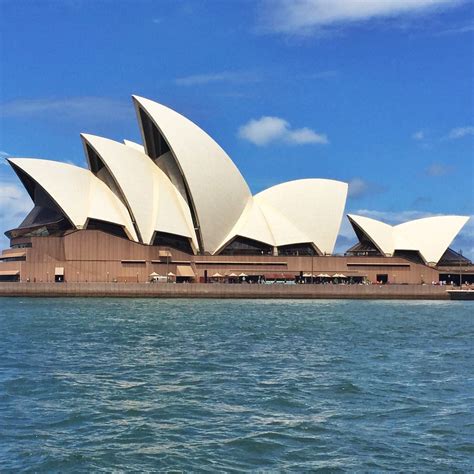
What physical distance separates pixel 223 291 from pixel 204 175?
10.3 metres

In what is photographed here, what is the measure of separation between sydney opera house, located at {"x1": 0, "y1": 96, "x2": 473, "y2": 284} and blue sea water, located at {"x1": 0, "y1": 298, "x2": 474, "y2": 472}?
1391 inches

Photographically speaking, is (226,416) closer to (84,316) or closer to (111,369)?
(111,369)

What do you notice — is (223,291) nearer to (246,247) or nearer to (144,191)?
(246,247)

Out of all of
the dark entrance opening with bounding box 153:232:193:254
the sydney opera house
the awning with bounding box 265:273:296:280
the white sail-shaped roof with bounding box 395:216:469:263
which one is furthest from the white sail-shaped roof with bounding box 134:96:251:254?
the white sail-shaped roof with bounding box 395:216:469:263

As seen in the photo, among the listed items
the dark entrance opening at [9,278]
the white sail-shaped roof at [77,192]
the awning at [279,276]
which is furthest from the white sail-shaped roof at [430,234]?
the dark entrance opening at [9,278]

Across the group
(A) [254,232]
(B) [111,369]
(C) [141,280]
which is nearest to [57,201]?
(C) [141,280]

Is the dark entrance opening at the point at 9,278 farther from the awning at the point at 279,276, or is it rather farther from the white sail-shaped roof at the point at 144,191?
the awning at the point at 279,276

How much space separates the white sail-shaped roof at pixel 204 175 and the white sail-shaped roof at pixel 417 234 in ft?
42.4

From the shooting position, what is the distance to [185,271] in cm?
6000

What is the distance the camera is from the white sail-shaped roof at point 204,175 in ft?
186

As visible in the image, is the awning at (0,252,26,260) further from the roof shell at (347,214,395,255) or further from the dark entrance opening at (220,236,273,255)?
the roof shell at (347,214,395,255)

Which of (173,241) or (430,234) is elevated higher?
(430,234)

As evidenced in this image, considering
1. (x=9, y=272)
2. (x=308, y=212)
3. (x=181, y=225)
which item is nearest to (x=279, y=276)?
(x=308, y=212)

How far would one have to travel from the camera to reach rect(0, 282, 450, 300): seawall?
54.0m
